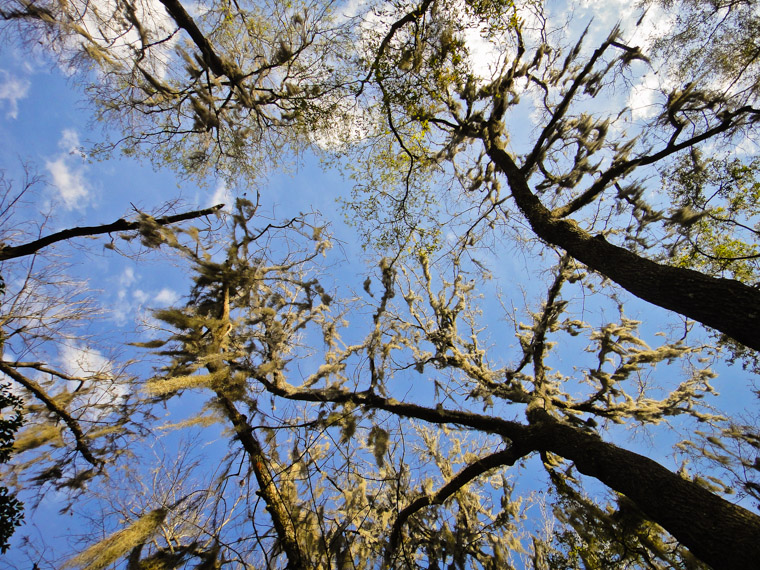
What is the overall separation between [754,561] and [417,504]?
127 inches

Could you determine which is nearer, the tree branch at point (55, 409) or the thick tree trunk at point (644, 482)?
the thick tree trunk at point (644, 482)

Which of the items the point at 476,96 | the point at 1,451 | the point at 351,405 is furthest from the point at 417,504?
the point at 476,96

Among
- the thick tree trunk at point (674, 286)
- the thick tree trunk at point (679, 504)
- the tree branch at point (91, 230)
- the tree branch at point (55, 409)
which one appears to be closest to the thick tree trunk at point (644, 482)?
the thick tree trunk at point (679, 504)

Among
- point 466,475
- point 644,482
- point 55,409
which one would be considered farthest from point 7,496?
point 644,482

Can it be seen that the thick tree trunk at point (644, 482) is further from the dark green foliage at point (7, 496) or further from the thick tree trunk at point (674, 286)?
the dark green foliage at point (7, 496)

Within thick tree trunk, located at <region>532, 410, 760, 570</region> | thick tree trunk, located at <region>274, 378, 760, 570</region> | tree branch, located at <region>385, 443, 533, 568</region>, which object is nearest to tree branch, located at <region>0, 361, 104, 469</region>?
thick tree trunk, located at <region>274, 378, 760, 570</region>

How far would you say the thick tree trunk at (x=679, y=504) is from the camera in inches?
85.0

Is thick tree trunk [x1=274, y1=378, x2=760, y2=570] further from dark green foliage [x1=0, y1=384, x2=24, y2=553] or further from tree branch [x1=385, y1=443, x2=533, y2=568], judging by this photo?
dark green foliage [x1=0, y1=384, x2=24, y2=553]

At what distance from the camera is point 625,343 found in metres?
6.60

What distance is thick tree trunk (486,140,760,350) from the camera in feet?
8.16

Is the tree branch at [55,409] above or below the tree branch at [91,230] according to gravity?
below

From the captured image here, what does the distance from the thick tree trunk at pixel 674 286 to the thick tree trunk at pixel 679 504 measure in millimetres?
1248

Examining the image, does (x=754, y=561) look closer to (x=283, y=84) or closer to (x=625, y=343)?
(x=625, y=343)

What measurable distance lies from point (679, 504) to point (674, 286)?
179 centimetres
